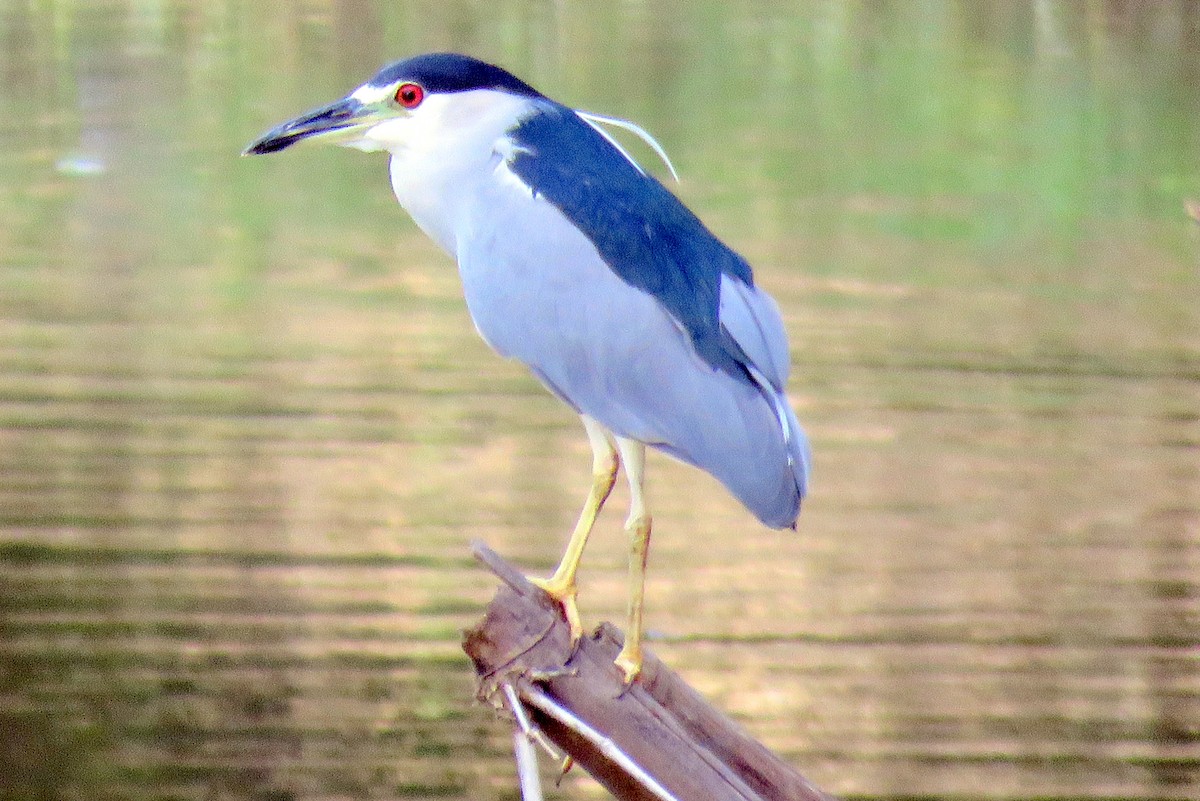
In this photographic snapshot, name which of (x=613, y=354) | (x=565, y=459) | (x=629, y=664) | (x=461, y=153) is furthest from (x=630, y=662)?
(x=565, y=459)

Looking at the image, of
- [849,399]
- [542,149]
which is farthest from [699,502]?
[542,149]

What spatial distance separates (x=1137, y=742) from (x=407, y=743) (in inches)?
42.8

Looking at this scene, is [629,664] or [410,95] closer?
[629,664]

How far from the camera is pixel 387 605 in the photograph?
9.23 ft

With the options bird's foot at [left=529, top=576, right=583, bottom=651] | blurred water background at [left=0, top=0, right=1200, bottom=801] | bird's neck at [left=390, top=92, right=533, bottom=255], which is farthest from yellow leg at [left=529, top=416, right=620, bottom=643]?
blurred water background at [left=0, top=0, right=1200, bottom=801]

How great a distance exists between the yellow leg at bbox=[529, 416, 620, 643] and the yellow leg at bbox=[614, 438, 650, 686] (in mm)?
21

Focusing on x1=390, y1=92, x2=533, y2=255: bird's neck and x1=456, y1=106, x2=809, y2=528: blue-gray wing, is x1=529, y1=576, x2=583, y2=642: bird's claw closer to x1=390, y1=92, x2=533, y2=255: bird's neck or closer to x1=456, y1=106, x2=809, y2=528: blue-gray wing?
x1=456, y1=106, x2=809, y2=528: blue-gray wing

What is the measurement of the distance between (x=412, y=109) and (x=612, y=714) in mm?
550

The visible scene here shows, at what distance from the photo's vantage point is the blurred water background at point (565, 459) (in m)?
2.63

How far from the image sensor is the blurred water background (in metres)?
2.63

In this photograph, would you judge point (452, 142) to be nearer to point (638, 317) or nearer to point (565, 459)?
point (638, 317)

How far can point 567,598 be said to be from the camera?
140 cm

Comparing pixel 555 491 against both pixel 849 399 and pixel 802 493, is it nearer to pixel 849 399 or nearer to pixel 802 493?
pixel 849 399

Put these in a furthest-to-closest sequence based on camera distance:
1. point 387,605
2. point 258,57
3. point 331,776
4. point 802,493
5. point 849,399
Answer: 1. point 258,57
2. point 849,399
3. point 387,605
4. point 331,776
5. point 802,493
